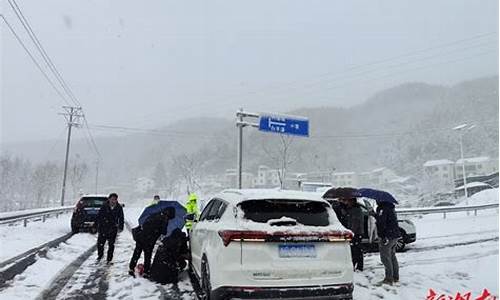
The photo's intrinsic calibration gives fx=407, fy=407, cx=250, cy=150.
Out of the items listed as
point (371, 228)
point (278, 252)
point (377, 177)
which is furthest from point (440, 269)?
point (377, 177)

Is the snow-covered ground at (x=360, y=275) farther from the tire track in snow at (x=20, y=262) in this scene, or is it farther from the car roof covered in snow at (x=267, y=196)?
the car roof covered in snow at (x=267, y=196)

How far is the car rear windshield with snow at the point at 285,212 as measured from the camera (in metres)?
A: 5.09

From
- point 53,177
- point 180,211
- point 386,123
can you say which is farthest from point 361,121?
point 180,211

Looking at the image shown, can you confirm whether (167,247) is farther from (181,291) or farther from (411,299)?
(411,299)

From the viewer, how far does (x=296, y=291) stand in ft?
15.7

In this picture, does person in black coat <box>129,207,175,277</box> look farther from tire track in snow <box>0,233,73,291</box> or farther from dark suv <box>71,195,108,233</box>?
dark suv <box>71,195,108,233</box>

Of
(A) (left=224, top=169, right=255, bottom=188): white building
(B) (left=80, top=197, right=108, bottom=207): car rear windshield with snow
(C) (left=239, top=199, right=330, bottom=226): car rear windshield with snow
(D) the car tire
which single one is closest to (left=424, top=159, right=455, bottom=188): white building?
(A) (left=224, top=169, right=255, bottom=188): white building

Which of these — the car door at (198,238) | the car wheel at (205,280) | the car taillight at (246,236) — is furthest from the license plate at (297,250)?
the car door at (198,238)

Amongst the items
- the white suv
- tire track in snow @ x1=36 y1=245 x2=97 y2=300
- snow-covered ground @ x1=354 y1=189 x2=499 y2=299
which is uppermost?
the white suv

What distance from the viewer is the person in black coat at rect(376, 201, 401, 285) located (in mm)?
7531

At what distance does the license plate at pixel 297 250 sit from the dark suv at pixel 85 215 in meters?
12.0

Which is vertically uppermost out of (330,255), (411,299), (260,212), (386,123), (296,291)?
(386,123)

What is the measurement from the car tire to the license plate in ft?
3.58

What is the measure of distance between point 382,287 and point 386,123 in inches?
5953
